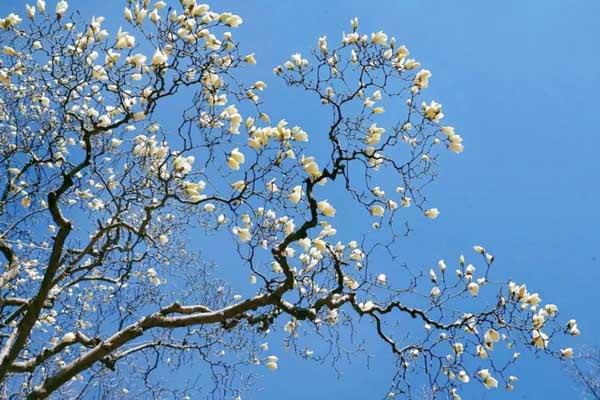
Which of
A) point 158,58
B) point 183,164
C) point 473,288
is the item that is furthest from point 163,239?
point 473,288

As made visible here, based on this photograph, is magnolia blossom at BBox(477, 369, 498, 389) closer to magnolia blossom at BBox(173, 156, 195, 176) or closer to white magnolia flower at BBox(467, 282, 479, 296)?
white magnolia flower at BBox(467, 282, 479, 296)

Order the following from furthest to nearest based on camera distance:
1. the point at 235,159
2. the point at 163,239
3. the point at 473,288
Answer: the point at 163,239
the point at 473,288
the point at 235,159

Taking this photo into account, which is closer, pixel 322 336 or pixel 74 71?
pixel 74 71

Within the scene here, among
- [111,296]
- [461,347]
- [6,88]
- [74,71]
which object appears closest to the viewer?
[74,71]

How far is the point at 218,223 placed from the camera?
4.55m

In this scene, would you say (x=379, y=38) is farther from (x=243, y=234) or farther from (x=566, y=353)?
(x=566, y=353)

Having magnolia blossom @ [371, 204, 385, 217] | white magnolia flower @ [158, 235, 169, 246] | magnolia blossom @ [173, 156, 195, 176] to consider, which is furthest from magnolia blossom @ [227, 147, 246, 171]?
white magnolia flower @ [158, 235, 169, 246]

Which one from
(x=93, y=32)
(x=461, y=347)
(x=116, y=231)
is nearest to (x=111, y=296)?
(x=116, y=231)

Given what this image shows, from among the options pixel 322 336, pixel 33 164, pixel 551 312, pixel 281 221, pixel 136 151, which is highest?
pixel 33 164

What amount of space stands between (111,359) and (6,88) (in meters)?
2.46

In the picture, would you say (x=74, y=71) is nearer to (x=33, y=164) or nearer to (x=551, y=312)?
(x=33, y=164)

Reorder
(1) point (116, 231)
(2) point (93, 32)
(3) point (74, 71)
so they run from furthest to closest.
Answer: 1. (1) point (116, 231)
2. (3) point (74, 71)
3. (2) point (93, 32)

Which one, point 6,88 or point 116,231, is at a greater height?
point 6,88

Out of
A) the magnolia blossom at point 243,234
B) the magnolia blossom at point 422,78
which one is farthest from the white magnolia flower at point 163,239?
the magnolia blossom at point 422,78
